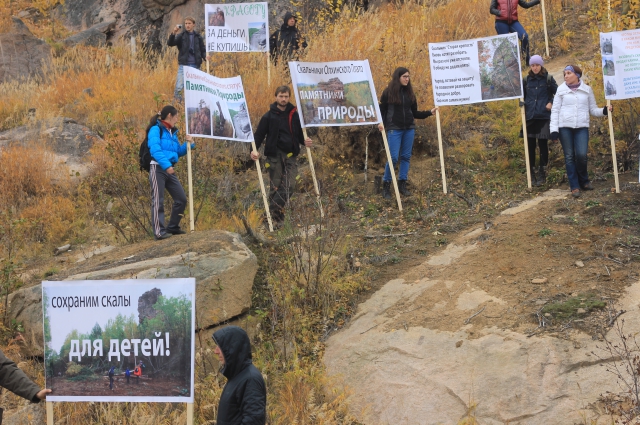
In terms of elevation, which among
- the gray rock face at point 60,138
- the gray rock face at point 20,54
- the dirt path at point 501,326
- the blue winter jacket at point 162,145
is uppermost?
the gray rock face at point 20,54

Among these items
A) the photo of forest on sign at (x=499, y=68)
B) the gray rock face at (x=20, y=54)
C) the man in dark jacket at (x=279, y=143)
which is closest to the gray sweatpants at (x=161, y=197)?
the man in dark jacket at (x=279, y=143)

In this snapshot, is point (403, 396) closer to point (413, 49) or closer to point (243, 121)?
point (243, 121)

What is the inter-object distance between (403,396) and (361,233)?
350 centimetres

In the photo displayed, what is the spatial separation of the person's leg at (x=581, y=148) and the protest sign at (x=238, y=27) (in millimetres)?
6371

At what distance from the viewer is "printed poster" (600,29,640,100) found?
32.4ft

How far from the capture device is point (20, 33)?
1903 centimetres

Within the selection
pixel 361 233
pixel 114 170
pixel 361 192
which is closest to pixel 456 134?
pixel 361 192

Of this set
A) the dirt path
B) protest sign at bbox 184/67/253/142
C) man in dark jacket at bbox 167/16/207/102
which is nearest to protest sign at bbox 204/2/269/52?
man in dark jacket at bbox 167/16/207/102

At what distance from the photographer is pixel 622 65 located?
992 cm

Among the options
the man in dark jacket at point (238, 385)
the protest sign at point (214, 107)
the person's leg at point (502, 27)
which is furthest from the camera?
the person's leg at point (502, 27)

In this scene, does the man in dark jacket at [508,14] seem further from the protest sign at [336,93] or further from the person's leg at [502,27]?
the protest sign at [336,93]

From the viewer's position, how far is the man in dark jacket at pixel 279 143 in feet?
33.6

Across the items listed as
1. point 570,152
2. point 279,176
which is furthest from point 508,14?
point 279,176

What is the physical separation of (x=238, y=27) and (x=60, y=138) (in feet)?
12.6
